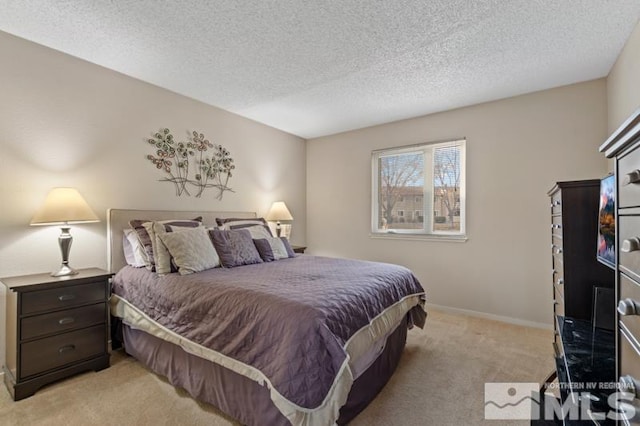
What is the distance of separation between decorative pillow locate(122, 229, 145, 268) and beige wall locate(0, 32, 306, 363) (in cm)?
20

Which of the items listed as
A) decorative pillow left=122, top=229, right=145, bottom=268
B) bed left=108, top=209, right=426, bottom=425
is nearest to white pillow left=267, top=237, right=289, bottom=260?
bed left=108, top=209, right=426, bottom=425

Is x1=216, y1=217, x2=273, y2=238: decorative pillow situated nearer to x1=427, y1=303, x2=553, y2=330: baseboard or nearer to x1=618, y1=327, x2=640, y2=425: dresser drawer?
x1=427, y1=303, x2=553, y2=330: baseboard

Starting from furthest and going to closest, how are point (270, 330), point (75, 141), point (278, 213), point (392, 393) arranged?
point (278, 213), point (75, 141), point (392, 393), point (270, 330)

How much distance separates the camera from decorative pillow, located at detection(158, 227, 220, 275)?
240 centimetres

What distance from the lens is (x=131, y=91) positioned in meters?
2.92

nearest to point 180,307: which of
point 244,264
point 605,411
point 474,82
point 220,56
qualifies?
point 244,264

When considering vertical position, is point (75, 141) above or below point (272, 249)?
above

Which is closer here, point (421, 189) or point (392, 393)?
point (392, 393)

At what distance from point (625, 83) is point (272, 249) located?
3.30 metres

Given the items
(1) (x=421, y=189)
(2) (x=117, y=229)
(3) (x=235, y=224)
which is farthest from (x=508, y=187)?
(2) (x=117, y=229)

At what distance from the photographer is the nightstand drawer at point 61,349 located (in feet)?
6.58

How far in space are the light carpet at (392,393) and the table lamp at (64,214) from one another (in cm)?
84

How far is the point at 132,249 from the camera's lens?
269cm

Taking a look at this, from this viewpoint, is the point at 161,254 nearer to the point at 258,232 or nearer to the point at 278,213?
the point at 258,232
